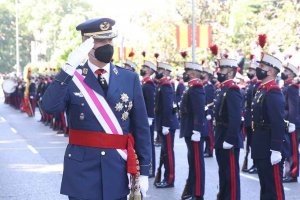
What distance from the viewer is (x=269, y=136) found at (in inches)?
267

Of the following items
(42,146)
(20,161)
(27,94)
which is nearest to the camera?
(20,161)

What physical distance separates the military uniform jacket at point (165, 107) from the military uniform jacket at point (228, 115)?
1.84 meters

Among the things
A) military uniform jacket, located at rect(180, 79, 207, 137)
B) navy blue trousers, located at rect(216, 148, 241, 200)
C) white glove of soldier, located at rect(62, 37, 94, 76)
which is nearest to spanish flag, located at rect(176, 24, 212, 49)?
military uniform jacket, located at rect(180, 79, 207, 137)

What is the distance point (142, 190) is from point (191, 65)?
446 cm

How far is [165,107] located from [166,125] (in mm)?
331

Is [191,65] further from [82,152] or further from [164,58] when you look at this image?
[164,58]

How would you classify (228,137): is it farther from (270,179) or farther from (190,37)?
(190,37)

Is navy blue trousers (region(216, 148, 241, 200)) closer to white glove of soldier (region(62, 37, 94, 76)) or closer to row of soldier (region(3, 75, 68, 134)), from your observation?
row of soldier (region(3, 75, 68, 134))

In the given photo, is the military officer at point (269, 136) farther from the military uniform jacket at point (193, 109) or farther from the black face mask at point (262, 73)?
the military uniform jacket at point (193, 109)

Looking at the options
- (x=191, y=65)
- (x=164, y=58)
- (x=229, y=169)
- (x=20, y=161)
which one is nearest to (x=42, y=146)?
(x=20, y=161)

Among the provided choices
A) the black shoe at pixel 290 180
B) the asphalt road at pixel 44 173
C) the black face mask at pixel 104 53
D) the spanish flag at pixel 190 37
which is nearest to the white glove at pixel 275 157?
the asphalt road at pixel 44 173

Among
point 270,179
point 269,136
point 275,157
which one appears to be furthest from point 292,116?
point 275,157

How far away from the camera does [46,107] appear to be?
428cm

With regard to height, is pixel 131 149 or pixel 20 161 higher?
pixel 131 149
